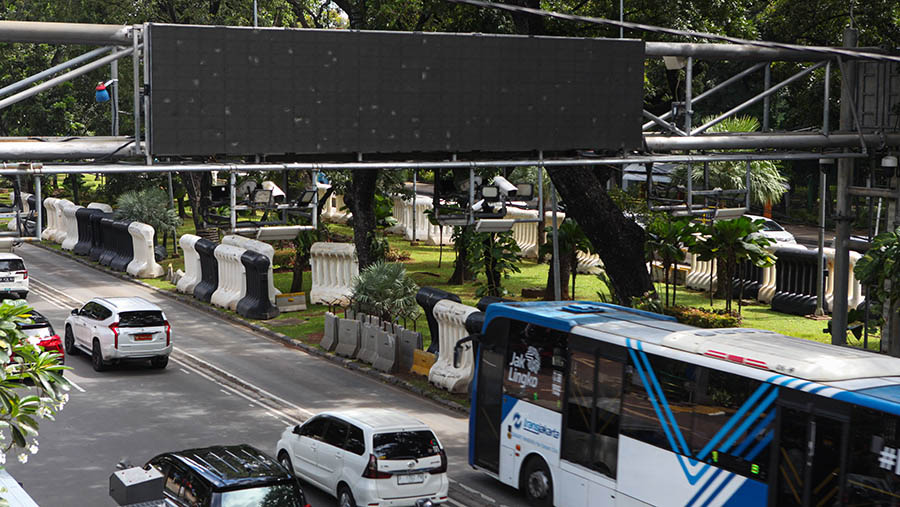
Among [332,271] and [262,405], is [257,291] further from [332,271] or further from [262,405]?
[262,405]

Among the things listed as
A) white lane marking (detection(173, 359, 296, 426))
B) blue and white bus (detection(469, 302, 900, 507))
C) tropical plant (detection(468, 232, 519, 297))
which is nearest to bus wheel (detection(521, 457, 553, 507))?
blue and white bus (detection(469, 302, 900, 507))

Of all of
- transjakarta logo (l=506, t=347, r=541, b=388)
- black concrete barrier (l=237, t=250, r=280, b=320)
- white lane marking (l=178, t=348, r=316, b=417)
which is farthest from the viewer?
black concrete barrier (l=237, t=250, r=280, b=320)

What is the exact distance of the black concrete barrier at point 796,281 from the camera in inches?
1268

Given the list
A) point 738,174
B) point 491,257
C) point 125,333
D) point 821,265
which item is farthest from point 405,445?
point 738,174

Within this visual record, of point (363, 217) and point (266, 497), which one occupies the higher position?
point (363, 217)

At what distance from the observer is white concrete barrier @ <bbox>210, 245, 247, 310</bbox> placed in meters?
33.2

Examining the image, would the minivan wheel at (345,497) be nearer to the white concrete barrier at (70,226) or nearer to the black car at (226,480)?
the black car at (226,480)

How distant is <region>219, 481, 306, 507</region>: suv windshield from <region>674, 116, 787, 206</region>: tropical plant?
26.5 m

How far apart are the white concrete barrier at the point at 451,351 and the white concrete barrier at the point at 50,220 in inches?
1243

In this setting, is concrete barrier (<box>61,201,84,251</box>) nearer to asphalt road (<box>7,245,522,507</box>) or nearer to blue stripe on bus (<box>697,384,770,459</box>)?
asphalt road (<box>7,245,522,507</box>)

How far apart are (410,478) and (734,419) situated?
482 cm

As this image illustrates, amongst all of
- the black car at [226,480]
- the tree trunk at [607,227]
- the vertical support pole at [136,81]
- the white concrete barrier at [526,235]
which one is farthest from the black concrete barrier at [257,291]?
the black car at [226,480]

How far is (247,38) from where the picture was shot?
57.5ft

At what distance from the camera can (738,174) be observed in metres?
41.1
